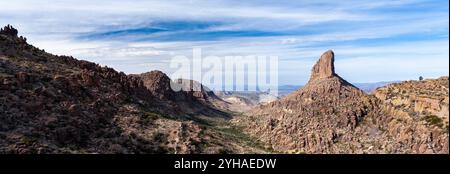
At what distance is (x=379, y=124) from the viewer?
8881 cm

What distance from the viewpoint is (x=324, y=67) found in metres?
192

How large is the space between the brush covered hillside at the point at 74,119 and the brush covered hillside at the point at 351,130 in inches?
403

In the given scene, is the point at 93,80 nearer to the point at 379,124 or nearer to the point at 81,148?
the point at 81,148

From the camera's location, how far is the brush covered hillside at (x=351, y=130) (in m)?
73.8

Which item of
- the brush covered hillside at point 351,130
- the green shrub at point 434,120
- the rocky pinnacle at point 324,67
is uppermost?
the rocky pinnacle at point 324,67

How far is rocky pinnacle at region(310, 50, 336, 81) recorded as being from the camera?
189 m

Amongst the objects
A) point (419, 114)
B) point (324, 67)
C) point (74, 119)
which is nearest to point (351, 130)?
point (419, 114)

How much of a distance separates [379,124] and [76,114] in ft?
171

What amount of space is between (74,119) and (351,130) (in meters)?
48.7

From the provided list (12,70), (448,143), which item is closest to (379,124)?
(448,143)

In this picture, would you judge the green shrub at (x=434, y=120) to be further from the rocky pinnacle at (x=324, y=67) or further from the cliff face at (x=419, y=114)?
the rocky pinnacle at (x=324, y=67)

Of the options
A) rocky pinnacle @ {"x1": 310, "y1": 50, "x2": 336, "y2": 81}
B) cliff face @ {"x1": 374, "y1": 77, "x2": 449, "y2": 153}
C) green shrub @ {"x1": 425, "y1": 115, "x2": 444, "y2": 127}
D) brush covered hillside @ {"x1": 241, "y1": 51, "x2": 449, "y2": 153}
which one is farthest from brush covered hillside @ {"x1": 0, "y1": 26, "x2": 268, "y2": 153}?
rocky pinnacle @ {"x1": 310, "y1": 50, "x2": 336, "y2": 81}

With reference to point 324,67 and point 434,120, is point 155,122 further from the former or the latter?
point 324,67

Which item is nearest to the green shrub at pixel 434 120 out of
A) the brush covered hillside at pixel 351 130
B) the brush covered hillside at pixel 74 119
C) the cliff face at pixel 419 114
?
the cliff face at pixel 419 114
